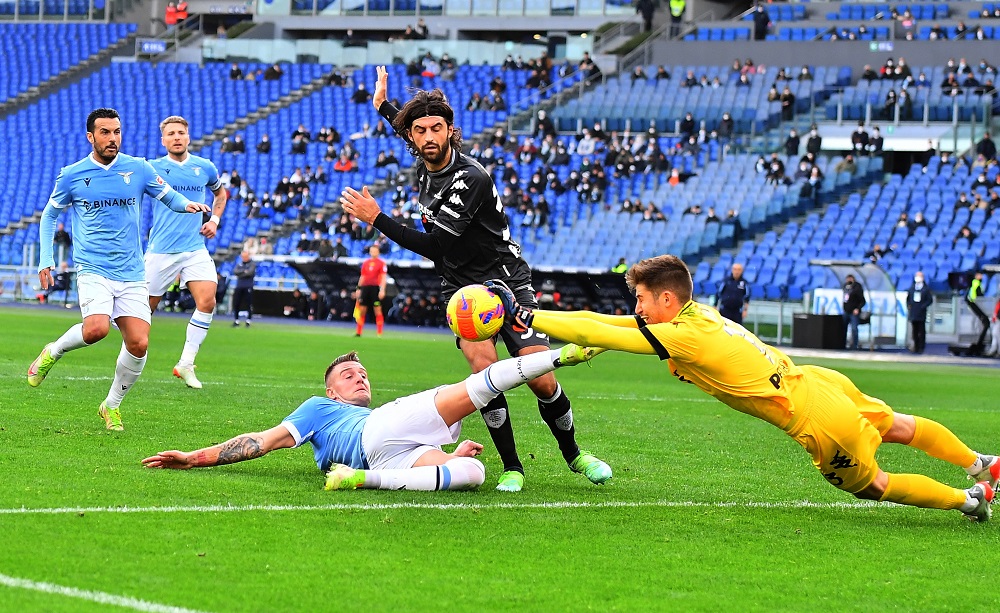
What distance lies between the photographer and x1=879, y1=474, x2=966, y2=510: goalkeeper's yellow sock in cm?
727

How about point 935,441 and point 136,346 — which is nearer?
point 935,441

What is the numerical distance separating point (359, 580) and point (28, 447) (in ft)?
13.8

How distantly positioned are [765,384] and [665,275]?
0.79 meters

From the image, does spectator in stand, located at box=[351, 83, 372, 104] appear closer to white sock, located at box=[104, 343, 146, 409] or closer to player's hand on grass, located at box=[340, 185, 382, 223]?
white sock, located at box=[104, 343, 146, 409]

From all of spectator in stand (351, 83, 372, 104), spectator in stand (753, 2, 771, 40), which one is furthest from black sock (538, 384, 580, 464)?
spectator in stand (351, 83, 372, 104)

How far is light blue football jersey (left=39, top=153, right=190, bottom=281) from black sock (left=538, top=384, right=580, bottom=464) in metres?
3.88

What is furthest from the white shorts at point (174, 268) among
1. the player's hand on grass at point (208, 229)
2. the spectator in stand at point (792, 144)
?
the spectator in stand at point (792, 144)

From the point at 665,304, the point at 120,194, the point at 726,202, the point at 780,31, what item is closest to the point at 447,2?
the point at 780,31

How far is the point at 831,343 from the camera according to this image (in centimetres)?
3144

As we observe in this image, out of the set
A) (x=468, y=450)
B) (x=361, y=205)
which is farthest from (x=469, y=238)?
(x=468, y=450)

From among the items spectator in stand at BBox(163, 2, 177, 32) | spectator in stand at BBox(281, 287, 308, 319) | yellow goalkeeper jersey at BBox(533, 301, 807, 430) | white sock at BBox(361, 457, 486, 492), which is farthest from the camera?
spectator in stand at BBox(163, 2, 177, 32)

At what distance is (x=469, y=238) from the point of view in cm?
845

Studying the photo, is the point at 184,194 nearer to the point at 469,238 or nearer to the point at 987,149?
the point at 469,238

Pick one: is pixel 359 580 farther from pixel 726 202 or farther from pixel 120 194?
pixel 726 202
